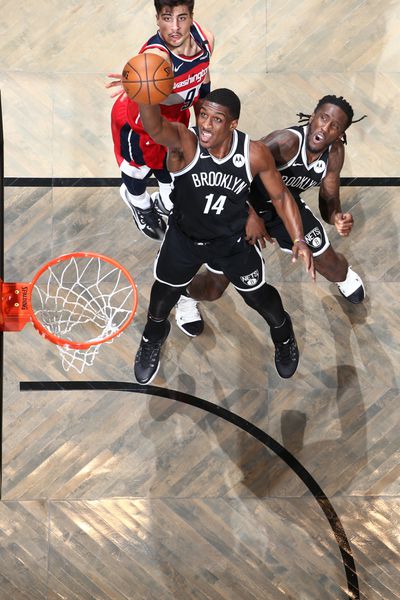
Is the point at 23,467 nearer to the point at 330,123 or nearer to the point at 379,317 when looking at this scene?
the point at 379,317

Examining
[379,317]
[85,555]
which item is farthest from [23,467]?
[379,317]

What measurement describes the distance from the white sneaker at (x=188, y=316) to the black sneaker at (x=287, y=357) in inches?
21.0

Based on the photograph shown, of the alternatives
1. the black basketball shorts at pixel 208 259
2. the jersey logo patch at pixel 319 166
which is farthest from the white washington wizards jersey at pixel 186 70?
the jersey logo patch at pixel 319 166

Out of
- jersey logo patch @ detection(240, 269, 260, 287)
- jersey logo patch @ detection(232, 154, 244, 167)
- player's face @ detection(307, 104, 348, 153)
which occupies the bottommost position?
jersey logo patch @ detection(240, 269, 260, 287)

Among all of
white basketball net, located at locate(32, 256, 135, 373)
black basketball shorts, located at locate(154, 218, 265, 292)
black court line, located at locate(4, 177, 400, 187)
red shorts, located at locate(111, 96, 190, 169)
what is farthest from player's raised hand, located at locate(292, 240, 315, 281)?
black court line, located at locate(4, 177, 400, 187)

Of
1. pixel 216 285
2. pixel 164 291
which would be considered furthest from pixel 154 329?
pixel 216 285

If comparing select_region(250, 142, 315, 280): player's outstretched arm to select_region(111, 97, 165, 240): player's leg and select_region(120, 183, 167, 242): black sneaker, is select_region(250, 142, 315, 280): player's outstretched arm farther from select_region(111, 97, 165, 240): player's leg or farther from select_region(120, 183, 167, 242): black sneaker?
select_region(120, 183, 167, 242): black sneaker

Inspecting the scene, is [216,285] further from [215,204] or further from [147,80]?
[147,80]

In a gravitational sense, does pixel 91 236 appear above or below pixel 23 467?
above

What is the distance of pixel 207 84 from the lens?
436cm

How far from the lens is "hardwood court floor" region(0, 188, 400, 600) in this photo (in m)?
4.76

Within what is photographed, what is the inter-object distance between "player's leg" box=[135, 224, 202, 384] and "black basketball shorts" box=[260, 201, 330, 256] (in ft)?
1.62

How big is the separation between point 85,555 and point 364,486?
181 centimetres

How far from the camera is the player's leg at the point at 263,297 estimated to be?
4.24 m
